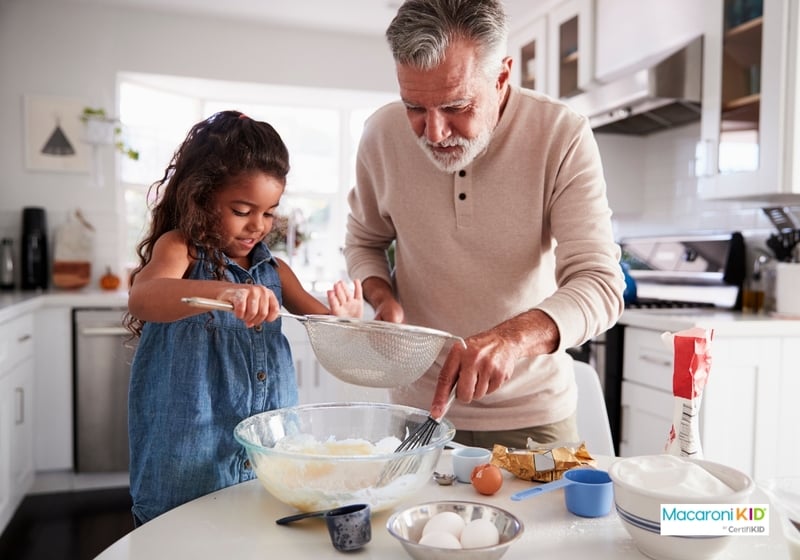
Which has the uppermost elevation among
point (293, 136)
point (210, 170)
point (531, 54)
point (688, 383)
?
point (531, 54)

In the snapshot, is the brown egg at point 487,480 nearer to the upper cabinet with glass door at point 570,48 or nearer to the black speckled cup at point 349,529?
the black speckled cup at point 349,529

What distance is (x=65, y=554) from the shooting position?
265cm

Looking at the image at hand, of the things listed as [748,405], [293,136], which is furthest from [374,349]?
[293,136]

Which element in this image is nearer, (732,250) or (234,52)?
(732,250)

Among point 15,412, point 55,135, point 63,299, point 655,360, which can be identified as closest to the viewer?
point 655,360

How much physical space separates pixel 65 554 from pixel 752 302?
2.96 m

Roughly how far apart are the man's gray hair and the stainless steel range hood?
171 cm

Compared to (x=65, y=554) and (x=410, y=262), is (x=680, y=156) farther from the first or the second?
(x=65, y=554)

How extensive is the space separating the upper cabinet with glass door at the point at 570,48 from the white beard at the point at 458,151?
2.27 metres

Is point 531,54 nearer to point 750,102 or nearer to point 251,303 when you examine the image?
point 750,102

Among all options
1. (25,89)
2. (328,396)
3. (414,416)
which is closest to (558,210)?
(414,416)

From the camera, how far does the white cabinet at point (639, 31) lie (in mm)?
2869

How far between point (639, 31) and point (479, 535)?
9.57 feet

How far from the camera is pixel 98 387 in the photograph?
334 cm
